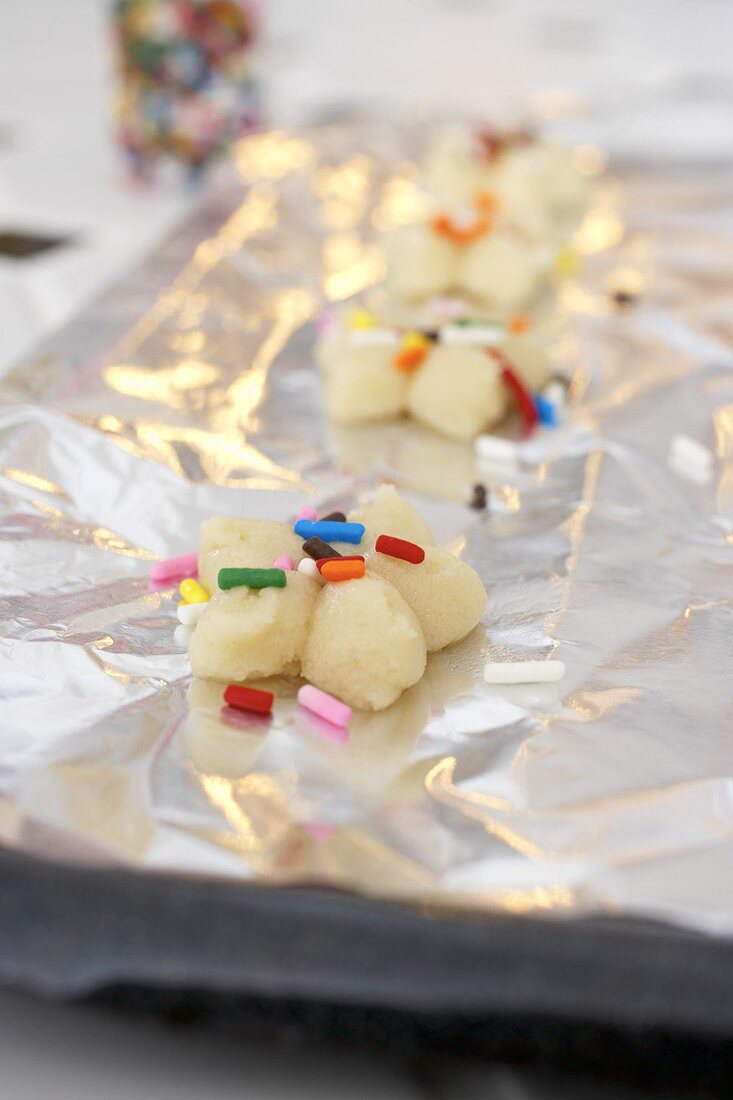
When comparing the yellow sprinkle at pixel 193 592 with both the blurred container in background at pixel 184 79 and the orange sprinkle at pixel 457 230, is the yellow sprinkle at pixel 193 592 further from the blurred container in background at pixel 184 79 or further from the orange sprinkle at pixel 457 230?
the blurred container in background at pixel 184 79

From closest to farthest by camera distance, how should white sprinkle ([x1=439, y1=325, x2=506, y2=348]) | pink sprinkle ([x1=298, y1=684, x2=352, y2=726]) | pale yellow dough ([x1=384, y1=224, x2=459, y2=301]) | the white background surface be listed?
the white background surface, pink sprinkle ([x1=298, y1=684, x2=352, y2=726]), white sprinkle ([x1=439, y1=325, x2=506, y2=348]), pale yellow dough ([x1=384, y1=224, x2=459, y2=301])

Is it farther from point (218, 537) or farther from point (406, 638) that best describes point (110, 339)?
point (406, 638)

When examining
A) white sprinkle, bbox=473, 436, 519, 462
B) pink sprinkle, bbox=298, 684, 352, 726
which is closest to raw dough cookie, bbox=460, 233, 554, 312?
white sprinkle, bbox=473, 436, 519, 462

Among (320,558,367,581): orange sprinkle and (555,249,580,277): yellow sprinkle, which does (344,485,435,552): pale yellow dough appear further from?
(555,249,580,277): yellow sprinkle

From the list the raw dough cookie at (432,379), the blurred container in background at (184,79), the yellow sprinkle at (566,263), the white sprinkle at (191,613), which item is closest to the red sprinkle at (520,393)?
the raw dough cookie at (432,379)

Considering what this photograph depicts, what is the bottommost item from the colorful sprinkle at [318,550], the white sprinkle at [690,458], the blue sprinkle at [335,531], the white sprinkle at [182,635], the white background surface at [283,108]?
the white background surface at [283,108]

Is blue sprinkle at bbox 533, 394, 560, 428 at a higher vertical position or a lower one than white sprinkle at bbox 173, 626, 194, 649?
lower

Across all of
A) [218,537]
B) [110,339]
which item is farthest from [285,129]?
[218,537]
